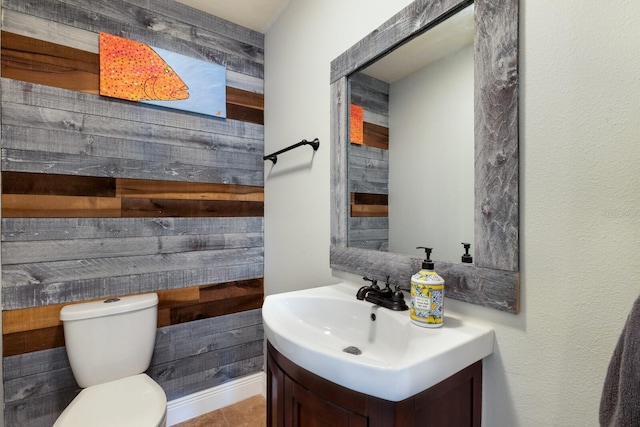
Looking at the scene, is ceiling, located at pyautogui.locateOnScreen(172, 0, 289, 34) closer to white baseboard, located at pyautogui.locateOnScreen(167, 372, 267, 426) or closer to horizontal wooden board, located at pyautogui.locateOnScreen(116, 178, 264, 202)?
horizontal wooden board, located at pyautogui.locateOnScreen(116, 178, 264, 202)

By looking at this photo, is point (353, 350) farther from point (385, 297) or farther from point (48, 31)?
point (48, 31)

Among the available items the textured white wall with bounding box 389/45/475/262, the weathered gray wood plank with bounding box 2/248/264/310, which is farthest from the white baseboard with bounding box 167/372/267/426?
the textured white wall with bounding box 389/45/475/262

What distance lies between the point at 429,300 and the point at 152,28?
1.99 m

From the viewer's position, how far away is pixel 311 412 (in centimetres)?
78

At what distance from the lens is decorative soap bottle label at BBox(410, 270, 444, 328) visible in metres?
0.83

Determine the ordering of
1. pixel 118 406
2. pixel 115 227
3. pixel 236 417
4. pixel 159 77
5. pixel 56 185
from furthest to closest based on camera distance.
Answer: pixel 236 417, pixel 159 77, pixel 115 227, pixel 56 185, pixel 118 406

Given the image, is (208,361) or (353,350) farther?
(208,361)

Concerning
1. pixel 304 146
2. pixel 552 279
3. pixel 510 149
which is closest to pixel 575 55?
pixel 510 149

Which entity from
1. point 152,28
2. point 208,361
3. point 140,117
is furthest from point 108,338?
point 152,28

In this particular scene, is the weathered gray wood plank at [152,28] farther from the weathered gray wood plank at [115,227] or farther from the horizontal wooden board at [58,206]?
the weathered gray wood plank at [115,227]

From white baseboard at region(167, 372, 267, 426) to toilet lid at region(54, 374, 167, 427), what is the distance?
19.2 inches

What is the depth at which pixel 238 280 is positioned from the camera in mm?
1962

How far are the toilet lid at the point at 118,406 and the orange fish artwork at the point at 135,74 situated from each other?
1.43 metres

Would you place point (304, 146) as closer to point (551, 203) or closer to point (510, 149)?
point (510, 149)
